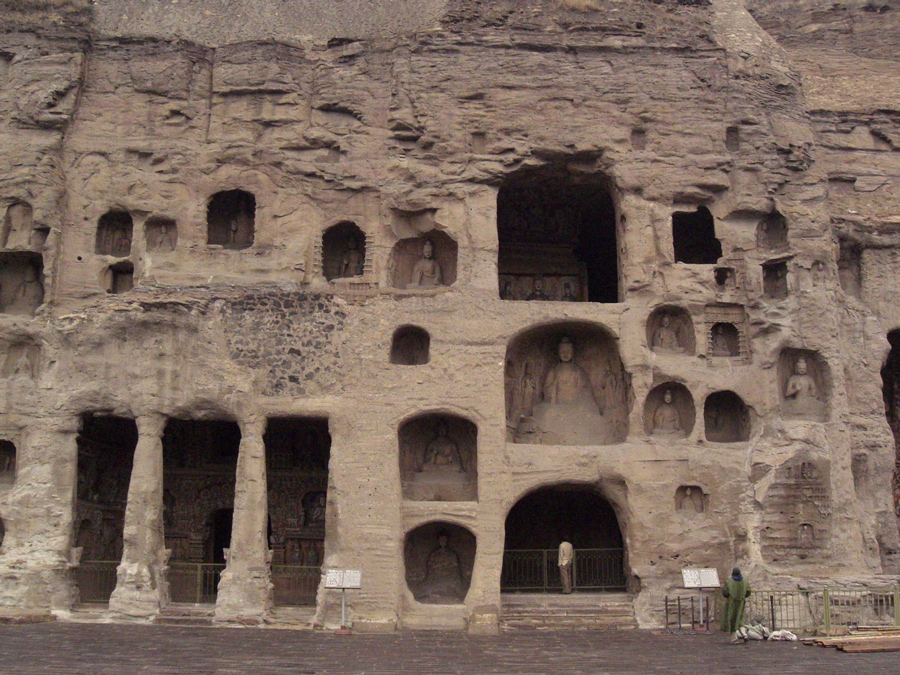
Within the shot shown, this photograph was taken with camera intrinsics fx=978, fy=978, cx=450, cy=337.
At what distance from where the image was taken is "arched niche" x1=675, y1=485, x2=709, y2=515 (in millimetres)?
19406

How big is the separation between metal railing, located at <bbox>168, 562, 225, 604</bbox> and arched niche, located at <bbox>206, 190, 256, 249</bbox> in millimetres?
7327

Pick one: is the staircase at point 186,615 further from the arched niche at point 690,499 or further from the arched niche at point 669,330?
the arched niche at point 669,330

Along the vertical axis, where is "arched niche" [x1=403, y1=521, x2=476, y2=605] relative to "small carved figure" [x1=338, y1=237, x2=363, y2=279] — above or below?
below

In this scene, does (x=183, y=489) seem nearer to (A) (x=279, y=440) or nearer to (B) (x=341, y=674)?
(A) (x=279, y=440)

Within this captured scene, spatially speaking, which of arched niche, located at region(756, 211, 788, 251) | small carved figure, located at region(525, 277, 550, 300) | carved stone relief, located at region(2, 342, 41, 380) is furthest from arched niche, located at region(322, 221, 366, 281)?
arched niche, located at region(756, 211, 788, 251)

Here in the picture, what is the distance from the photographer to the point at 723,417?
21125 millimetres

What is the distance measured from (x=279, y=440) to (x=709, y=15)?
45.9ft

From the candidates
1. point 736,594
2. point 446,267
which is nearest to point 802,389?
point 736,594

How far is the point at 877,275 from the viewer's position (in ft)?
73.5

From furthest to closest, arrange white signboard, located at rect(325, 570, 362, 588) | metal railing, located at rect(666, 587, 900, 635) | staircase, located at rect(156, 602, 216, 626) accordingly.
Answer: staircase, located at rect(156, 602, 216, 626) < white signboard, located at rect(325, 570, 362, 588) < metal railing, located at rect(666, 587, 900, 635)

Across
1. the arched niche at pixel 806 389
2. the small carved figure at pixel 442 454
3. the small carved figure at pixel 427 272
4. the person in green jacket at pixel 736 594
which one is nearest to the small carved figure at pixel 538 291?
the small carved figure at pixel 427 272

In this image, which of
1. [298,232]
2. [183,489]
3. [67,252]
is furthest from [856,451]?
[67,252]

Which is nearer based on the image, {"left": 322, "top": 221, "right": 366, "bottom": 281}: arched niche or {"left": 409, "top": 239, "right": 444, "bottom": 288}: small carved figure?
{"left": 409, "top": 239, "right": 444, "bottom": 288}: small carved figure

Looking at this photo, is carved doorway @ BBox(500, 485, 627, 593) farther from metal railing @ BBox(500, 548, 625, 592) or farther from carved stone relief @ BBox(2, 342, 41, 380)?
carved stone relief @ BBox(2, 342, 41, 380)
